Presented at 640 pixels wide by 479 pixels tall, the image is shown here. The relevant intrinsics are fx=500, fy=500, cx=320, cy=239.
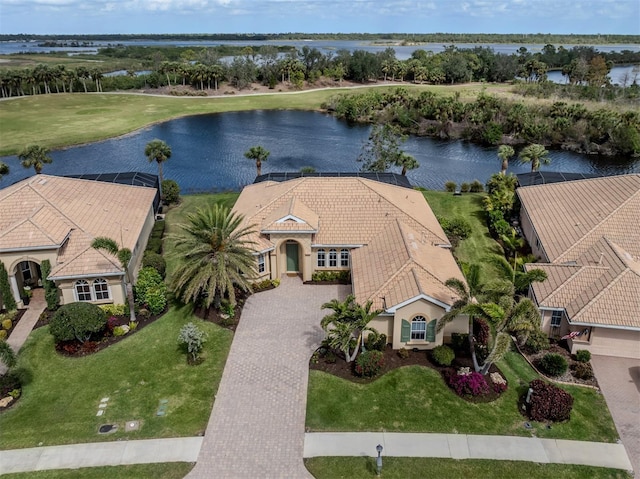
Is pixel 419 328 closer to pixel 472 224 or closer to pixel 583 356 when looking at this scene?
pixel 583 356

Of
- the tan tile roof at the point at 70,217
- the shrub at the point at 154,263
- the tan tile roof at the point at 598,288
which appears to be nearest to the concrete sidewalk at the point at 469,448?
the tan tile roof at the point at 598,288

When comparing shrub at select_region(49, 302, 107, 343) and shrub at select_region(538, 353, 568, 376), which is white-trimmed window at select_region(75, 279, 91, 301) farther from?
shrub at select_region(538, 353, 568, 376)

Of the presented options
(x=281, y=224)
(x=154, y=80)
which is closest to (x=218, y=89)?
(x=154, y=80)

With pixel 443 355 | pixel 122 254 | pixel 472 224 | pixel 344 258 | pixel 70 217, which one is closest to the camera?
pixel 443 355

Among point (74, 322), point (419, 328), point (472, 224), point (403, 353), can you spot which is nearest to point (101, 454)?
point (74, 322)

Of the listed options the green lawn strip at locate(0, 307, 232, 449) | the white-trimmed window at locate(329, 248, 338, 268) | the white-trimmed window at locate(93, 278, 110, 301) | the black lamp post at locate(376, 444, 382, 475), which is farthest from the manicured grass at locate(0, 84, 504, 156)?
the black lamp post at locate(376, 444, 382, 475)

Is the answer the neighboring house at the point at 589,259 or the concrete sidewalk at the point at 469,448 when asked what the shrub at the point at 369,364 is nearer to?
the concrete sidewalk at the point at 469,448

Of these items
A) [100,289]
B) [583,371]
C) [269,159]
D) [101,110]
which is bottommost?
[269,159]

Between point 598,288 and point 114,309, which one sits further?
point 114,309
